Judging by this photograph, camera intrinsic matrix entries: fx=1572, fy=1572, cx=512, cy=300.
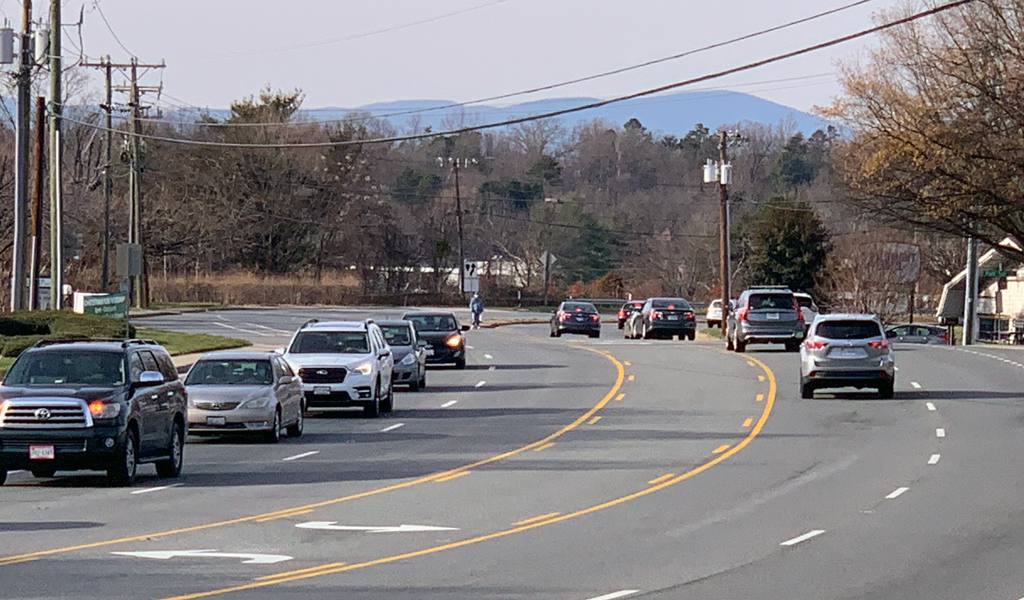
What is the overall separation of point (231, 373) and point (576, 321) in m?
37.5

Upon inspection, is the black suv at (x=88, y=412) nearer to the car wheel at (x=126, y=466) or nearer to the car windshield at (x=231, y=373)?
the car wheel at (x=126, y=466)

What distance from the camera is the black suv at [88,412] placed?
18078 millimetres

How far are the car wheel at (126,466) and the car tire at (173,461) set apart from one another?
2.84 ft

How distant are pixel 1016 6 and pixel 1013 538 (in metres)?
41.1

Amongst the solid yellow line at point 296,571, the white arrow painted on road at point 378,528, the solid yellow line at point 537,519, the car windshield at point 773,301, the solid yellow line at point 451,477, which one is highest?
the car windshield at point 773,301

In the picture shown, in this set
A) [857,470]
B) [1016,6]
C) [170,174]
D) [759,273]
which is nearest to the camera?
[857,470]

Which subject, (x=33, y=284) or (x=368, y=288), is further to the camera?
(x=368, y=288)

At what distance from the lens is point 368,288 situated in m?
106

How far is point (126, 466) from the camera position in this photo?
729 inches

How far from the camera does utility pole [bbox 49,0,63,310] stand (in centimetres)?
4278

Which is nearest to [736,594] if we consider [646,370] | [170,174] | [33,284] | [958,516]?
[958,516]

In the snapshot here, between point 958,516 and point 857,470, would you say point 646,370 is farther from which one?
point 958,516

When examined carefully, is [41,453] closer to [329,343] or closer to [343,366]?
[343,366]

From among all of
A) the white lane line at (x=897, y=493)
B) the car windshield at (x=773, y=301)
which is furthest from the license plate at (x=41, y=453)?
the car windshield at (x=773, y=301)
